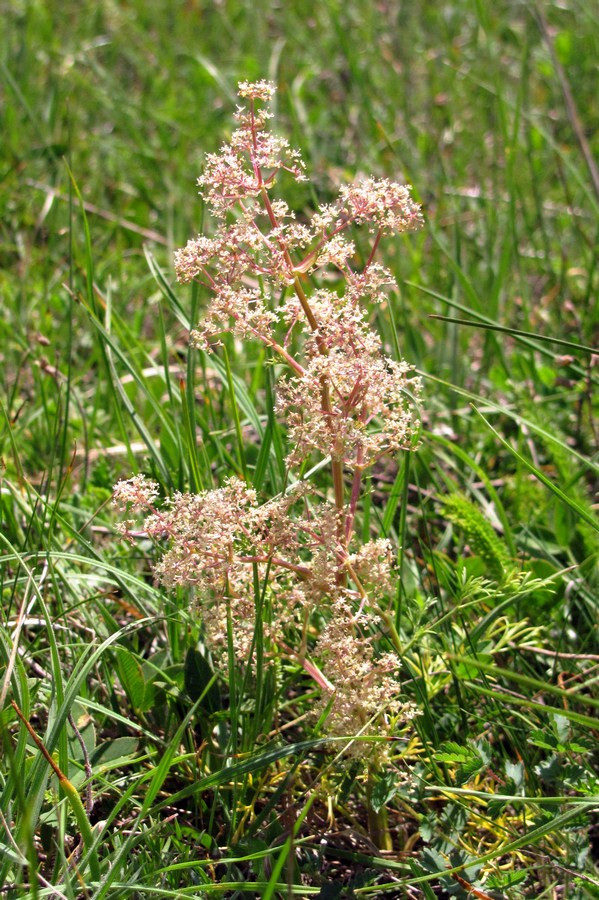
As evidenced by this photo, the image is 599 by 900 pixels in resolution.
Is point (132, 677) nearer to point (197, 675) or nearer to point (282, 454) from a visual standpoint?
point (197, 675)

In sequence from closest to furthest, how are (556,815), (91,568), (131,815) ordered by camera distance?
1. (556,815)
2. (131,815)
3. (91,568)

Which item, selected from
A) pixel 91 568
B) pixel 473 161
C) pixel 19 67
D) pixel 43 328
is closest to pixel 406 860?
pixel 91 568

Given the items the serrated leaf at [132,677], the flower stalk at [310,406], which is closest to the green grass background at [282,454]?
the serrated leaf at [132,677]

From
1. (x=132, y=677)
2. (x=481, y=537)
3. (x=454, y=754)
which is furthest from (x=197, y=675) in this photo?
(x=481, y=537)

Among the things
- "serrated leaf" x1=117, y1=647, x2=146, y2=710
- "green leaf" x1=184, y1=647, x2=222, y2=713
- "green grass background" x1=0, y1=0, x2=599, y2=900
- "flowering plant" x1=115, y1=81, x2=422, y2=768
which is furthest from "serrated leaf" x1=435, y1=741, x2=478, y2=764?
"serrated leaf" x1=117, y1=647, x2=146, y2=710

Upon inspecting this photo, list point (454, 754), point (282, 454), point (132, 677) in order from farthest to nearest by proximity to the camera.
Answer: point (282, 454)
point (132, 677)
point (454, 754)

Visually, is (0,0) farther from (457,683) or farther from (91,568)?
(457,683)

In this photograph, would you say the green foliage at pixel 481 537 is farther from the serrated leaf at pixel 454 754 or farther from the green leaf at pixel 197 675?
the green leaf at pixel 197 675

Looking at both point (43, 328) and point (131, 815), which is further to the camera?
point (43, 328)

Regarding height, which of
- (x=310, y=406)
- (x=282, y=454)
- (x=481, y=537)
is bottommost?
(x=481, y=537)
